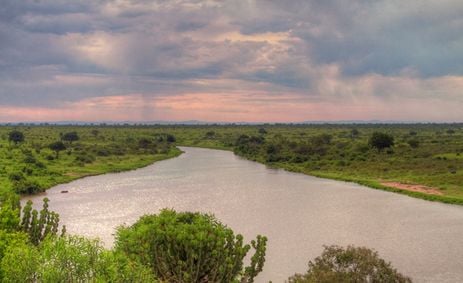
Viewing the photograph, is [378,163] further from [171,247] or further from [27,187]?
[171,247]

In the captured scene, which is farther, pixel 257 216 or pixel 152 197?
pixel 152 197

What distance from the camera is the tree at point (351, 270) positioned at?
2198cm

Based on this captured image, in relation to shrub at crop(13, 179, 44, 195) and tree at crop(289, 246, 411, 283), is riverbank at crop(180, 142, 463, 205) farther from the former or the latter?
shrub at crop(13, 179, 44, 195)

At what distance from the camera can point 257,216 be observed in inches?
→ 1806

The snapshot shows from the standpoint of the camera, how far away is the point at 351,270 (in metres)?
23.2

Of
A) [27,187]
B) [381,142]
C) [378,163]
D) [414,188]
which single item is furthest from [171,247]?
[381,142]

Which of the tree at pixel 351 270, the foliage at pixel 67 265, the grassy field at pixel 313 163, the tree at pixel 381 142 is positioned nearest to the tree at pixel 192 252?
the tree at pixel 351 270

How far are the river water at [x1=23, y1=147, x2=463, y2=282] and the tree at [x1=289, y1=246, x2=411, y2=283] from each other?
228 inches

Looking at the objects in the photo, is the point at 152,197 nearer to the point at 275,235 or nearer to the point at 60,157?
the point at 275,235

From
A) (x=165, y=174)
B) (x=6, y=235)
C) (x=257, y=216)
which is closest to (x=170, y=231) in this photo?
(x=6, y=235)

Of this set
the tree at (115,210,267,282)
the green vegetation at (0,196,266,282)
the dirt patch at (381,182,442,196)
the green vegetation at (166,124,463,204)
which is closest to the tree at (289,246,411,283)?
the tree at (115,210,267,282)

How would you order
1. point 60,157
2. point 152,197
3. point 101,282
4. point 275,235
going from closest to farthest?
point 101,282 → point 275,235 → point 152,197 → point 60,157

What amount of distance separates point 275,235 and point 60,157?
69189 millimetres

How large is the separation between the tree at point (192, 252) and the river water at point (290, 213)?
6448 millimetres
